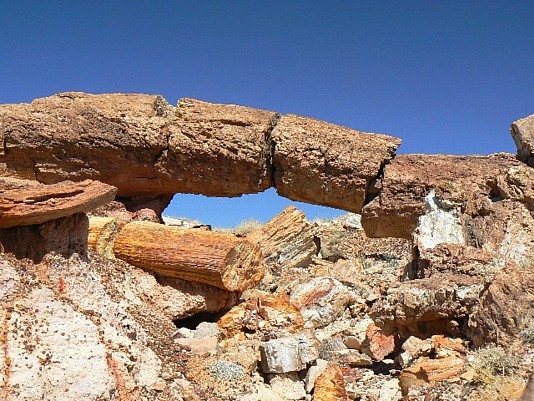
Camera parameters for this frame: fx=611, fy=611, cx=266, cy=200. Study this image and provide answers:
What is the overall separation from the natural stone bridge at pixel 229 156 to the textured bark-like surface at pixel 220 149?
2cm

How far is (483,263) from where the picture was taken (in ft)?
24.1

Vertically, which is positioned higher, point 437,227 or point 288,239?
point 288,239

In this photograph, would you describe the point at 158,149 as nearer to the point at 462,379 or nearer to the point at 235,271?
the point at 235,271

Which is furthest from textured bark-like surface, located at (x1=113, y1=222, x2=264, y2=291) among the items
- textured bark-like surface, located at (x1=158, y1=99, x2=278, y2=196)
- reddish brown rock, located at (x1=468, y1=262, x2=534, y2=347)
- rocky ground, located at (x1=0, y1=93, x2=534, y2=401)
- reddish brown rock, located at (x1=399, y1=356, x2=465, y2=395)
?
reddish brown rock, located at (x1=468, y1=262, x2=534, y2=347)

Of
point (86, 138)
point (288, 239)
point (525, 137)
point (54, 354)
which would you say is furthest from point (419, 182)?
point (54, 354)

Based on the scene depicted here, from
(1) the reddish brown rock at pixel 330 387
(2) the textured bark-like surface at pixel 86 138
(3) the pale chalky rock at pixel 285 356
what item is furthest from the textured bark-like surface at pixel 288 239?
(1) the reddish brown rock at pixel 330 387

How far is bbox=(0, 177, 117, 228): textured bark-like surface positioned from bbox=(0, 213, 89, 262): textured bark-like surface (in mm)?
130

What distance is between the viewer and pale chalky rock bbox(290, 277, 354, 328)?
31.2ft

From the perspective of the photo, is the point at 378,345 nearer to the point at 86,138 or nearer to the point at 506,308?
the point at 506,308

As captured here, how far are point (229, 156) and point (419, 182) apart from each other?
2945 millimetres

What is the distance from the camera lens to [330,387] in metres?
6.68

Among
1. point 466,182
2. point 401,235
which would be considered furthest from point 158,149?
point 466,182

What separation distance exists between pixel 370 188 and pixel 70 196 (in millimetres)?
4856

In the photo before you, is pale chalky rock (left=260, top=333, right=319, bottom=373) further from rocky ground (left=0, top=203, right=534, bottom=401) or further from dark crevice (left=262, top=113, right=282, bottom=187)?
dark crevice (left=262, top=113, right=282, bottom=187)
